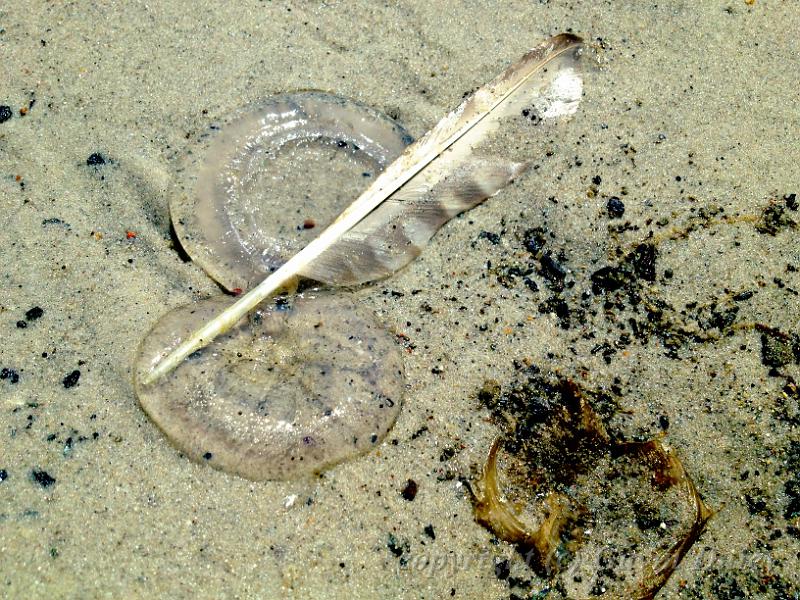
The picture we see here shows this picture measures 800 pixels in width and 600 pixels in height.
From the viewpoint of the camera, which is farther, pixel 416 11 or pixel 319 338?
pixel 416 11

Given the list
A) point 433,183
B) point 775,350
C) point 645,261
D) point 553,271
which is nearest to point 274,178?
point 433,183

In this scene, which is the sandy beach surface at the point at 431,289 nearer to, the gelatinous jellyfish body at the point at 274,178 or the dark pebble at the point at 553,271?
the dark pebble at the point at 553,271

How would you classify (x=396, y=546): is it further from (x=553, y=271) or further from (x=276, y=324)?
(x=553, y=271)

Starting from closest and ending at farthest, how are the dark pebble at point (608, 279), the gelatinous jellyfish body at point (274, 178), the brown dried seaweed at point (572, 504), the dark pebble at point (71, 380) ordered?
the brown dried seaweed at point (572, 504) → the dark pebble at point (71, 380) → the dark pebble at point (608, 279) → the gelatinous jellyfish body at point (274, 178)

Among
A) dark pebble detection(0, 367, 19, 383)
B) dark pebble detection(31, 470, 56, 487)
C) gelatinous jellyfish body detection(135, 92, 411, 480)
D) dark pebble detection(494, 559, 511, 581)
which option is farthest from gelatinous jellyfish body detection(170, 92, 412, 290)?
dark pebble detection(494, 559, 511, 581)

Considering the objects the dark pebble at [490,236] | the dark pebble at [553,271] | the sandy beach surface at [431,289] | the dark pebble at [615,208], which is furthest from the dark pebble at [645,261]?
the dark pebble at [490,236]

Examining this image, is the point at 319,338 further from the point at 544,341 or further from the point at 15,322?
the point at 15,322

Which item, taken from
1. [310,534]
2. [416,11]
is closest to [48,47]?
[416,11]
